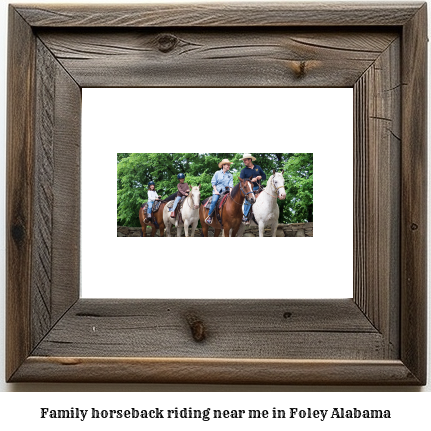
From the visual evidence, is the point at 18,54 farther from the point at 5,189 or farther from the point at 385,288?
the point at 385,288

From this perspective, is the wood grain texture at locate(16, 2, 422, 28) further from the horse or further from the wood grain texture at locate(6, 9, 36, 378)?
the horse

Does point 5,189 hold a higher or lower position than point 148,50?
lower

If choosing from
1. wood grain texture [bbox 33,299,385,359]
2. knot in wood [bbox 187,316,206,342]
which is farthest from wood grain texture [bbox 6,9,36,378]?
knot in wood [bbox 187,316,206,342]

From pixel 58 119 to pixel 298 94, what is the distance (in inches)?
12.2

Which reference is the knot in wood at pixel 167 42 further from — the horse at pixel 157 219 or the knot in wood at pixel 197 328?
the knot in wood at pixel 197 328

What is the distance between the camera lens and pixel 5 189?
738 millimetres

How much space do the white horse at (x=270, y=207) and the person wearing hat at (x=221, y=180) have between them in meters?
0.04

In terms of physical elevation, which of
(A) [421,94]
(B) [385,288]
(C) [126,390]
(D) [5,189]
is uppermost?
(A) [421,94]

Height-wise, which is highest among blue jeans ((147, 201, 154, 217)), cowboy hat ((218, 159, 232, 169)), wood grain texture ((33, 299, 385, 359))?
cowboy hat ((218, 159, 232, 169))

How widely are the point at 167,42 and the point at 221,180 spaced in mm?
189

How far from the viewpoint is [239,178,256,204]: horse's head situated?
2.37 feet

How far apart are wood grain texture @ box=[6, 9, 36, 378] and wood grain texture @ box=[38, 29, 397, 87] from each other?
108 millimetres

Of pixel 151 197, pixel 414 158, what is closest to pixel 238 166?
pixel 151 197

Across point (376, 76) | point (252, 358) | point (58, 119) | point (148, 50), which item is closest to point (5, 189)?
point (58, 119)
